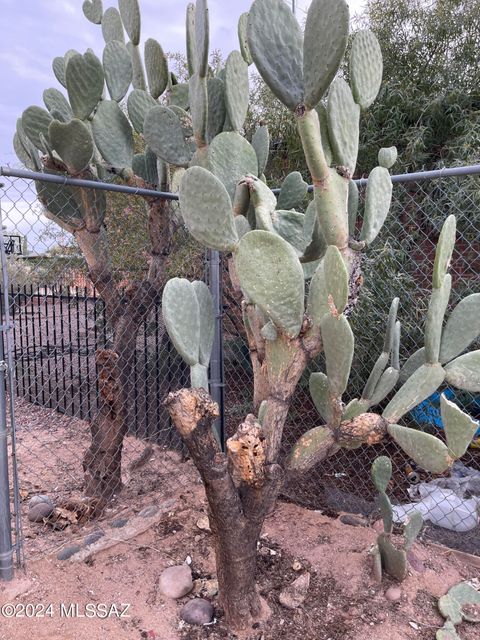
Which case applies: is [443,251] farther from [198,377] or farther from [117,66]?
[117,66]

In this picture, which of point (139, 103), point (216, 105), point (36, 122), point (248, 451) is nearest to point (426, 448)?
point (248, 451)

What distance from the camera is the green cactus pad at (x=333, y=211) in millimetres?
1536

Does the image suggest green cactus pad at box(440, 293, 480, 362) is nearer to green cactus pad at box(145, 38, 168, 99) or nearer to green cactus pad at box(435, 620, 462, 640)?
green cactus pad at box(435, 620, 462, 640)

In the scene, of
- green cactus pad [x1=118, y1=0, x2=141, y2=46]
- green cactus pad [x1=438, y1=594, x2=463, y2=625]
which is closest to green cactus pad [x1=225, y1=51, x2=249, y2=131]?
green cactus pad [x1=118, y1=0, x2=141, y2=46]

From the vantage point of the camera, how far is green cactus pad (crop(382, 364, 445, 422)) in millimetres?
1694

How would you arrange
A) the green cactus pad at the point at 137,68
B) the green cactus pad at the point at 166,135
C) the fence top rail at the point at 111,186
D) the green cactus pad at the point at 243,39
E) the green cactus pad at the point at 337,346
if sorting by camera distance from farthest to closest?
the green cactus pad at the point at 137,68 < the green cactus pad at the point at 243,39 < the green cactus pad at the point at 166,135 < the fence top rail at the point at 111,186 < the green cactus pad at the point at 337,346

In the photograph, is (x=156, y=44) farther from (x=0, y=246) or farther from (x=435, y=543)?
(x=435, y=543)

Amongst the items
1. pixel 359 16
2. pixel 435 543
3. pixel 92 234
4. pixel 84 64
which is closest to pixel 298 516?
pixel 435 543

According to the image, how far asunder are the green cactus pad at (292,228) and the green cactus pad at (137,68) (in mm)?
1439

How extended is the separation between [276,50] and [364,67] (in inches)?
15.0

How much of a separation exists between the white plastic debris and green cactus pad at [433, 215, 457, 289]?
1349 millimetres

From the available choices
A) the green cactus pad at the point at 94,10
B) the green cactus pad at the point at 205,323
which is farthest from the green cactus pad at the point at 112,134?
the green cactus pad at the point at 205,323

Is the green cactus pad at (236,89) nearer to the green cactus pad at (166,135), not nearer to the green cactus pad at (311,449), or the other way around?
the green cactus pad at (166,135)

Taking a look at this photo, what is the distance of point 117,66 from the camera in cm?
258
